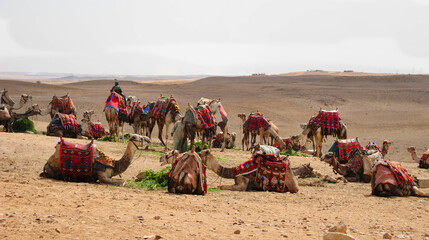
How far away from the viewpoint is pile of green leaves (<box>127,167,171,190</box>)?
1052 cm

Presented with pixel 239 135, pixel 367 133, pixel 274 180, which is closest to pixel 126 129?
pixel 239 135

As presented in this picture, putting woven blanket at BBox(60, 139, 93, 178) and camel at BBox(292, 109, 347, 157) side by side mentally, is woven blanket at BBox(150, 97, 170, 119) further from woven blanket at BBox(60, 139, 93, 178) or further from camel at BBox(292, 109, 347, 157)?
woven blanket at BBox(60, 139, 93, 178)

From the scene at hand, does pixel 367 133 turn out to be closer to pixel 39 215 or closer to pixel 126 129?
pixel 126 129

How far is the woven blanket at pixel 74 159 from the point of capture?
10.2m

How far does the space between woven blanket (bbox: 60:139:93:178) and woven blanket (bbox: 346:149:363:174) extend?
662cm

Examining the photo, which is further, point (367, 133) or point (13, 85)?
point (13, 85)

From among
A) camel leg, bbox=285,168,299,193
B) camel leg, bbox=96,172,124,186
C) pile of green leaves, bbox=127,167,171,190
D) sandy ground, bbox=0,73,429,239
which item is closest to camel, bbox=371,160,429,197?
sandy ground, bbox=0,73,429,239

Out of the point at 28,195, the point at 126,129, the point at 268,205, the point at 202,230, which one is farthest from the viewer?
the point at 126,129

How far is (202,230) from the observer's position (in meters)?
6.94

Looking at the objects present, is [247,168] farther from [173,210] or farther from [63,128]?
[63,128]

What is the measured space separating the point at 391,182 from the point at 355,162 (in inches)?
105

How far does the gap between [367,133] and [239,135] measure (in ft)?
27.9

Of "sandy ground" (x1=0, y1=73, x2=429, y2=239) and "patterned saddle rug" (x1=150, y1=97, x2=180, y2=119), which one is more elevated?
"patterned saddle rug" (x1=150, y1=97, x2=180, y2=119)

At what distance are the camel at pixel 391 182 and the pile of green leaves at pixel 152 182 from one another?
4265 mm
